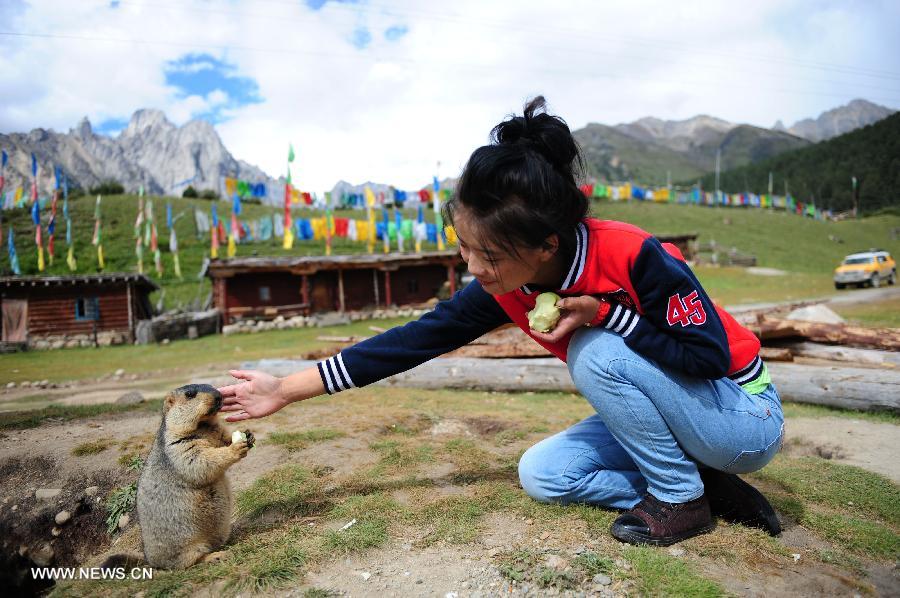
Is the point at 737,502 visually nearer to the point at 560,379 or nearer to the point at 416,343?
the point at 416,343

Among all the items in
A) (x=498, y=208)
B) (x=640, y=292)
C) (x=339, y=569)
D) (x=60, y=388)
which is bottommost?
(x=60, y=388)

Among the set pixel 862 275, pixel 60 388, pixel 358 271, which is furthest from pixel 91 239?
pixel 862 275

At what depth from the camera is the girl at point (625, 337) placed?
2.09 m

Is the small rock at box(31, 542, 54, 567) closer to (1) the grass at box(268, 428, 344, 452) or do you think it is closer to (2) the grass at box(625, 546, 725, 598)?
(1) the grass at box(268, 428, 344, 452)

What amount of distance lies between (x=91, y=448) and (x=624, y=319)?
4.24 m

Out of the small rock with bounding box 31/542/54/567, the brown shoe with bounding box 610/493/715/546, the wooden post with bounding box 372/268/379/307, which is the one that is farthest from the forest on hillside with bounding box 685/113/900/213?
the small rock with bounding box 31/542/54/567

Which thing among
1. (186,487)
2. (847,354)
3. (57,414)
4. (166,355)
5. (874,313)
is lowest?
(166,355)

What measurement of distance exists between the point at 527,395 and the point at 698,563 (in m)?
5.16

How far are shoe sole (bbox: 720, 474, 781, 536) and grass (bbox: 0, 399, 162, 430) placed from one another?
19.3 feet

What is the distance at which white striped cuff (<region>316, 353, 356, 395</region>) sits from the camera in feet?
9.09

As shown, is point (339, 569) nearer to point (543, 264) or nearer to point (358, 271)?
point (543, 264)

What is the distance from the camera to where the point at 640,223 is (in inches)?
2062

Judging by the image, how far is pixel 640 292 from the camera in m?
2.20

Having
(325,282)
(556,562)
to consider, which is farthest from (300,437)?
(325,282)
